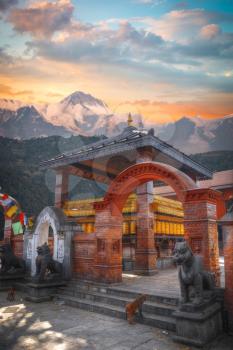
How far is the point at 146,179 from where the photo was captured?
964 centimetres

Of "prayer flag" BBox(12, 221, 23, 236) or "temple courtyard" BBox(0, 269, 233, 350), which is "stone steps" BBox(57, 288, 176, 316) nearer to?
"temple courtyard" BBox(0, 269, 233, 350)

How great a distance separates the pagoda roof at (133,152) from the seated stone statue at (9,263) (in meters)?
6.76

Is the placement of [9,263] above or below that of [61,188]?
below

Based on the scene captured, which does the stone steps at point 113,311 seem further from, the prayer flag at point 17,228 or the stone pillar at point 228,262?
the prayer flag at point 17,228

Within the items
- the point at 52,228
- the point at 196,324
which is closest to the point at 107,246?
the point at 52,228

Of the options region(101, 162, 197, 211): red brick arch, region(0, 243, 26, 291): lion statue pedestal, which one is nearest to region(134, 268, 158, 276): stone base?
region(101, 162, 197, 211): red brick arch

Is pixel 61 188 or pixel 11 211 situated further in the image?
pixel 61 188

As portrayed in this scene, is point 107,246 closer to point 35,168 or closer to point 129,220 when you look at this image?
point 129,220

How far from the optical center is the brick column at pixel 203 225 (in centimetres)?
734

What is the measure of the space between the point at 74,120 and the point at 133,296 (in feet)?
143

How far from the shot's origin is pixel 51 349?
17.4 feet

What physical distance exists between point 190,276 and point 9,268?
9417mm

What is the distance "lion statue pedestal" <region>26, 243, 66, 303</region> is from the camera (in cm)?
984

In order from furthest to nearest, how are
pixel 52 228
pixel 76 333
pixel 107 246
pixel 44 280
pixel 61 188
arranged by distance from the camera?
pixel 61 188 < pixel 52 228 < pixel 44 280 < pixel 107 246 < pixel 76 333
